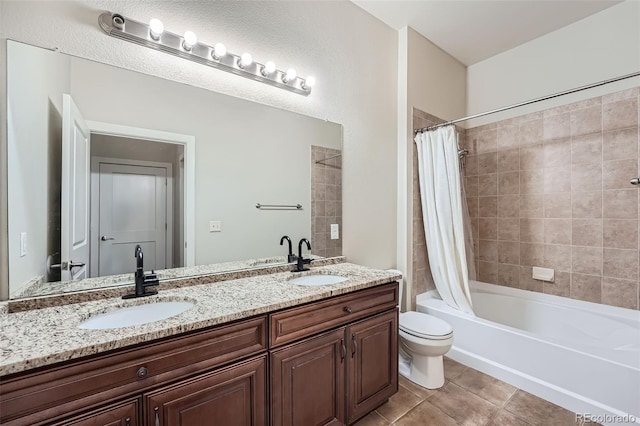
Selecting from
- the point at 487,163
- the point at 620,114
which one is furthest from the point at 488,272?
the point at 620,114

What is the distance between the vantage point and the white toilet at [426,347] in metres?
1.90

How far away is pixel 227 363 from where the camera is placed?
106cm

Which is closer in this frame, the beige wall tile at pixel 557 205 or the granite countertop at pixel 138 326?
the granite countertop at pixel 138 326

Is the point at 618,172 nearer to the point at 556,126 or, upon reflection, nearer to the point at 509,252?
the point at 556,126

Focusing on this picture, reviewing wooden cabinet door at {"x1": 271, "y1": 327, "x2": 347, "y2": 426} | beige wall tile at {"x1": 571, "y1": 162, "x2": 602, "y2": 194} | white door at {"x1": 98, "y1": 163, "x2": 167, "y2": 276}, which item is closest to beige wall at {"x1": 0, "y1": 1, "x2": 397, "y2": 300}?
white door at {"x1": 98, "y1": 163, "x2": 167, "y2": 276}

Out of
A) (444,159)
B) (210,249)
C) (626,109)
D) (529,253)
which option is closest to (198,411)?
(210,249)

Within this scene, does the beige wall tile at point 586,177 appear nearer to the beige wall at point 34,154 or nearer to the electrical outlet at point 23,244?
the beige wall at point 34,154

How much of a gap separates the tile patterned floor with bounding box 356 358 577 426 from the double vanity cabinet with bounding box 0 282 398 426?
7.0 inches

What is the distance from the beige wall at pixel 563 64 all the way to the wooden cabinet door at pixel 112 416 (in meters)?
3.54

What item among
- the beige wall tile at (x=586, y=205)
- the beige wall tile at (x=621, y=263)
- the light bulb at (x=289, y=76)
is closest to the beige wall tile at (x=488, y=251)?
the beige wall tile at (x=586, y=205)

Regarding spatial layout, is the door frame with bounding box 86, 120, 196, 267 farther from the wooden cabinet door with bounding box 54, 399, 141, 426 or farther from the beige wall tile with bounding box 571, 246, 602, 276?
the beige wall tile with bounding box 571, 246, 602, 276

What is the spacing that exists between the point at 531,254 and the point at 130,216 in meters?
3.25

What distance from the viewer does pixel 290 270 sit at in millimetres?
1866

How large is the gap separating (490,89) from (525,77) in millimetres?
319
